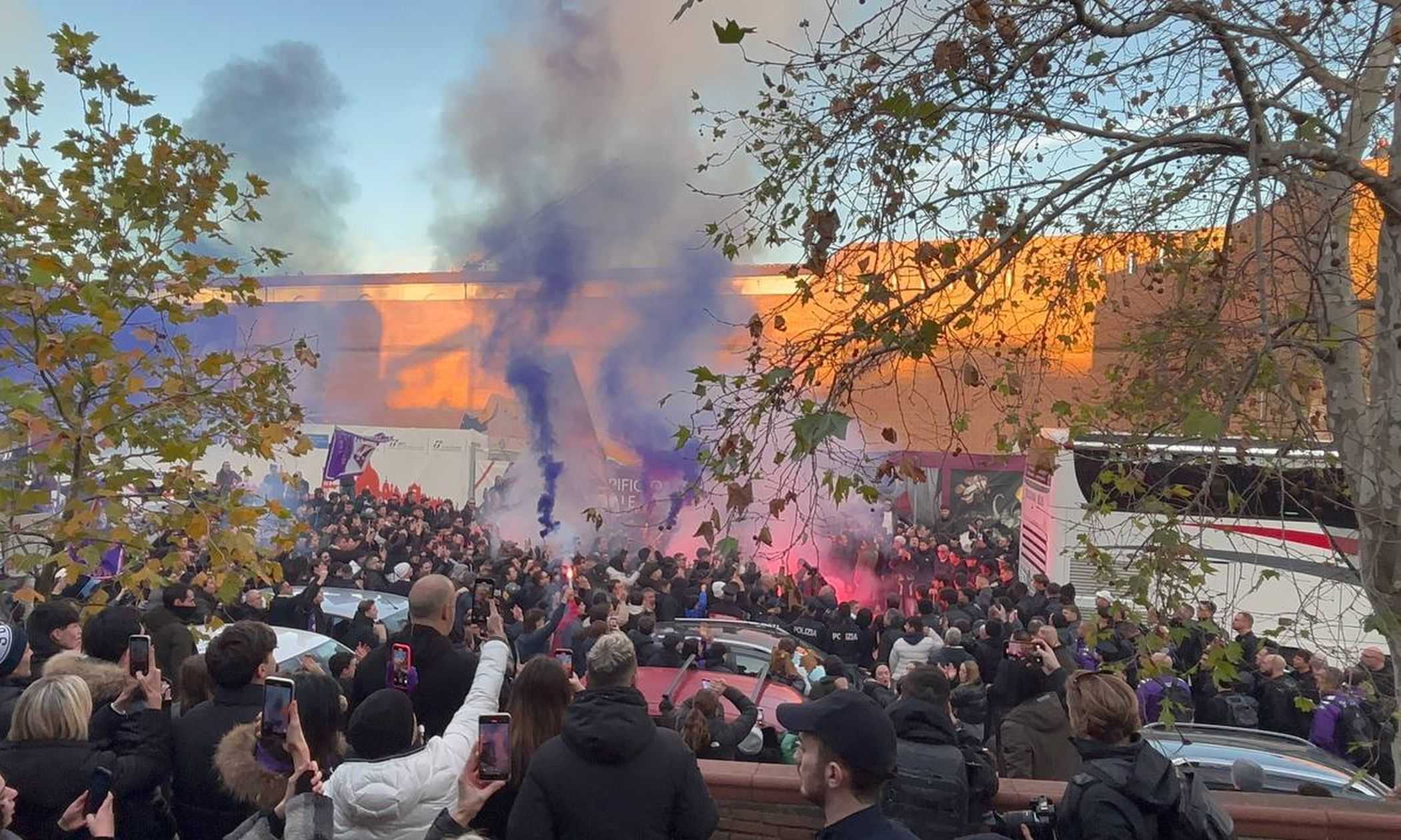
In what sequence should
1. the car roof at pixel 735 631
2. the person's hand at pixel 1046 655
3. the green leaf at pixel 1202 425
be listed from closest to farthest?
the green leaf at pixel 1202 425 → the person's hand at pixel 1046 655 → the car roof at pixel 735 631

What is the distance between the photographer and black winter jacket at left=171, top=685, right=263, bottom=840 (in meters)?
2.70

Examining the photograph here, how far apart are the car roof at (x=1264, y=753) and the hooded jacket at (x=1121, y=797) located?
109 inches

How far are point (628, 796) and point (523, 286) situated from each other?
21.3 meters

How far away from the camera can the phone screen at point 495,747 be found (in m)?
2.01

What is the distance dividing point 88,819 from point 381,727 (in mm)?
888

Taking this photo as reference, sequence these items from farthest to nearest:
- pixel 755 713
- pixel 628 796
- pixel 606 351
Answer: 1. pixel 606 351
2. pixel 755 713
3. pixel 628 796

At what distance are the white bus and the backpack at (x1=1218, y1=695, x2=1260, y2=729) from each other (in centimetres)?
65

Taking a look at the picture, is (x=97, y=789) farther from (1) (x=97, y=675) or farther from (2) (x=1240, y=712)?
(2) (x=1240, y=712)

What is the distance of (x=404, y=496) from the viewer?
1978 centimetres

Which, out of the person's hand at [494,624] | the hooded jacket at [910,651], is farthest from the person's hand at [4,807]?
the hooded jacket at [910,651]

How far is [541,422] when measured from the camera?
69.6 ft

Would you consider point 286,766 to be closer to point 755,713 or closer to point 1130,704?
point 1130,704

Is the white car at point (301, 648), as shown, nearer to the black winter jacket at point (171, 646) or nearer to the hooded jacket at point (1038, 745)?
the black winter jacket at point (171, 646)

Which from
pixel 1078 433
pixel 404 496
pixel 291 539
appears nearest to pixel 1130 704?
pixel 1078 433
